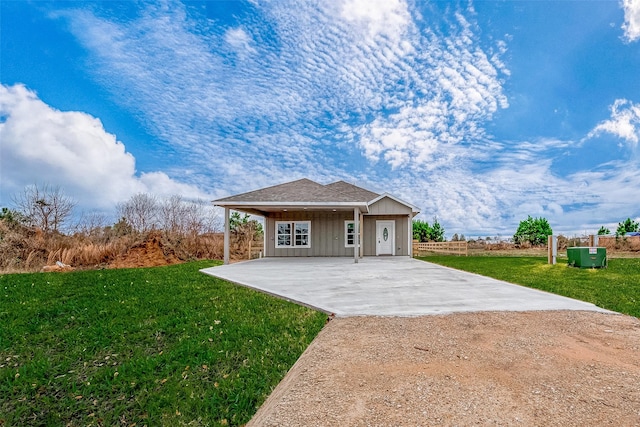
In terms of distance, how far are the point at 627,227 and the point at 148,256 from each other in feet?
114

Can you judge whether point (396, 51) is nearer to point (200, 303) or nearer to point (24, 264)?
point (200, 303)

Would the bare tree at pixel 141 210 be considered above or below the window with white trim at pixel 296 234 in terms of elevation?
above

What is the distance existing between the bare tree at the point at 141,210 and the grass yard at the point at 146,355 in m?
12.0

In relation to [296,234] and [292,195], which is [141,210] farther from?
[292,195]

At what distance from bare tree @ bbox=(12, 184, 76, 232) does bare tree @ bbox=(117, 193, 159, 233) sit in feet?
8.71

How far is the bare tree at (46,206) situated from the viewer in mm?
15383

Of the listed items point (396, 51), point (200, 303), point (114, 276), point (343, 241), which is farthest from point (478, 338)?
point (343, 241)

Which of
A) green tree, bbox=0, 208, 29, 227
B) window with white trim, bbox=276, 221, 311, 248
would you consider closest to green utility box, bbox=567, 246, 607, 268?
window with white trim, bbox=276, 221, 311, 248

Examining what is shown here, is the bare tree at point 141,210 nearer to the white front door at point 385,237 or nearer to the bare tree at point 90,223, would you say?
the bare tree at point 90,223

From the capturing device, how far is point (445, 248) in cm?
2041

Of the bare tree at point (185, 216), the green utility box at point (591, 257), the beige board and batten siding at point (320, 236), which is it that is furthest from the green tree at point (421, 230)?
the bare tree at point (185, 216)

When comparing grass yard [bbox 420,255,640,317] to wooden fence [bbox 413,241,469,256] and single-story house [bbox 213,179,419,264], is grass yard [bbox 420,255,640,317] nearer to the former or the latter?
single-story house [bbox 213,179,419,264]

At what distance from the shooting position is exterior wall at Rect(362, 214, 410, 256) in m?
17.0

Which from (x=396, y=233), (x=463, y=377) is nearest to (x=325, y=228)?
(x=396, y=233)
